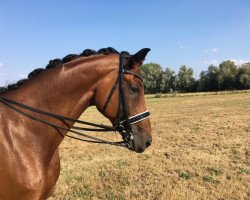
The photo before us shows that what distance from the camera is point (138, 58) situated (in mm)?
4207

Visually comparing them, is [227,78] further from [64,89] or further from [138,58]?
[64,89]

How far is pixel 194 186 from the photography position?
870 cm

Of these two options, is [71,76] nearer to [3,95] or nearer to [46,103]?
[46,103]

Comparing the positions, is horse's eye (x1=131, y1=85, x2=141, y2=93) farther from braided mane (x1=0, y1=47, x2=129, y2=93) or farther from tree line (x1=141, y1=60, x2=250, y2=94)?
tree line (x1=141, y1=60, x2=250, y2=94)

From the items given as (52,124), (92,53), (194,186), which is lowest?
(194,186)

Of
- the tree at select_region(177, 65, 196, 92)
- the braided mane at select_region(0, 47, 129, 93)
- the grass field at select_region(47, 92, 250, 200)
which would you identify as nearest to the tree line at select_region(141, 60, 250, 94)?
the tree at select_region(177, 65, 196, 92)

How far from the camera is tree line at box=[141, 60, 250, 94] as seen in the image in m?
90.1

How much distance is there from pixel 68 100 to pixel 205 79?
94800 mm

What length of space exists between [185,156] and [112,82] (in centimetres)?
826

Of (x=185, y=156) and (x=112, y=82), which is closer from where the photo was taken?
(x=112, y=82)

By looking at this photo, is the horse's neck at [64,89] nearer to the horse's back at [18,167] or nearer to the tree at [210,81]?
the horse's back at [18,167]

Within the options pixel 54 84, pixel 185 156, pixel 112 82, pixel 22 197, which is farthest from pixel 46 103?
pixel 185 156

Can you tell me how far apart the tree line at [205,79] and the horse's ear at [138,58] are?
76.2 m

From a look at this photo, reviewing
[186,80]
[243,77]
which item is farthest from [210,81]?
[186,80]
